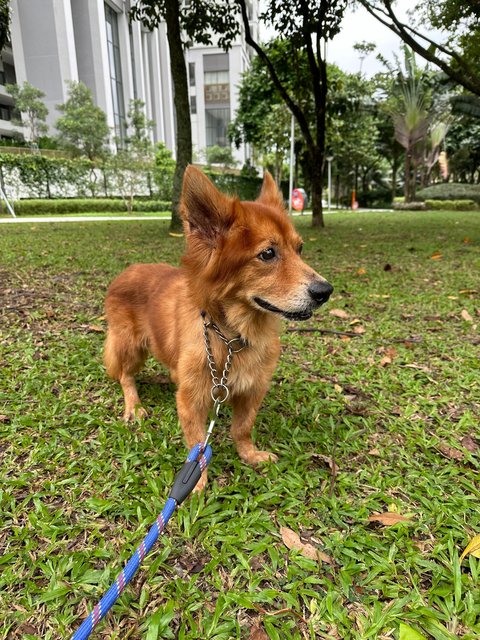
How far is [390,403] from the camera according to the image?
303 cm

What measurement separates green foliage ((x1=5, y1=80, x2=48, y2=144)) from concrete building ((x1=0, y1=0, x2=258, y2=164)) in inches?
99.8

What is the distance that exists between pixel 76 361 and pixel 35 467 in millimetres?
1353

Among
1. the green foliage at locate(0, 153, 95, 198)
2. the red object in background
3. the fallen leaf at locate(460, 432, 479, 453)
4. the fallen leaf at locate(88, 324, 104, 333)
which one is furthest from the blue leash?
the green foliage at locate(0, 153, 95, 198)

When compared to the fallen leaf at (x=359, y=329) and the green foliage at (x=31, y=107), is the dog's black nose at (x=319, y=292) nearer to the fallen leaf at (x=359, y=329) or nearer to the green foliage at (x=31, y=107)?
the fallen leaf at (x=359, y=329)

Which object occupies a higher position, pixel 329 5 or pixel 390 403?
pixel 329 5

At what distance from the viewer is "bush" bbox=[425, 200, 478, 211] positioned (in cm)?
2624

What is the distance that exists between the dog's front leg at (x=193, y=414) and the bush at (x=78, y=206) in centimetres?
2189

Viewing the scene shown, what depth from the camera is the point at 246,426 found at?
2416 mm

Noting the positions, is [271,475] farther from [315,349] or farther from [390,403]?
[315,349]

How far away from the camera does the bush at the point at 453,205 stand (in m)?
26.2

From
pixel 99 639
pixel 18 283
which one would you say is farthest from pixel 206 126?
pixel 99 639

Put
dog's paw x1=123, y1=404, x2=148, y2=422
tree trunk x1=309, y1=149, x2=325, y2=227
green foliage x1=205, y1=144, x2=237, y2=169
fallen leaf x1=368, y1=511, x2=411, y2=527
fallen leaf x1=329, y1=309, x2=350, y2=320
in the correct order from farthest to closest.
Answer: green foliage x1=205, y1=144, x2=237, y2=169
tree trunk x1=309, y1=149, x2=325, y2=227
fallen leaf x1=329, y1=309, x2=350, y2=320
dog's paw x1=123, y1=404, x2=148, y2=422
fallen leaf x1=368, y1=511, x2=411, y2=527

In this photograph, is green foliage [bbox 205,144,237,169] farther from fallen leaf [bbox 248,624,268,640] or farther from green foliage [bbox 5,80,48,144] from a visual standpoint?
fallen leaf [bbox 248,624,268,640]

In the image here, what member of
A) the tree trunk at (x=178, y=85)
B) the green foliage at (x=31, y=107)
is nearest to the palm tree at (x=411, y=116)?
the tree trunk at (x=178, y=85)
